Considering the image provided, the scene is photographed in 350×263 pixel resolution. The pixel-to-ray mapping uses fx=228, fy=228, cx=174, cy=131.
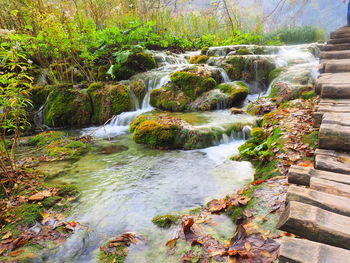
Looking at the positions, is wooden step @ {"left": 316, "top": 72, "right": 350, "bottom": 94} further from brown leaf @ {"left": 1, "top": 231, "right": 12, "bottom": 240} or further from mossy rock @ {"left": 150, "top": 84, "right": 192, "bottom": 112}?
mossy rock @ {"left": 150, "top": 84, "right": 192, "bottom": 112}

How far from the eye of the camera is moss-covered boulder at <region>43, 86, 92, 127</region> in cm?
903

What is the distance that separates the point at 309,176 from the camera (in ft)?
5.68

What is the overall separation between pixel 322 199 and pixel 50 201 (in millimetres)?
3557

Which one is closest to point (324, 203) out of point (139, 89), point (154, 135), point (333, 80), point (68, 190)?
point (333, 80)

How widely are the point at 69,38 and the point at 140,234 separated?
7784 millimetres

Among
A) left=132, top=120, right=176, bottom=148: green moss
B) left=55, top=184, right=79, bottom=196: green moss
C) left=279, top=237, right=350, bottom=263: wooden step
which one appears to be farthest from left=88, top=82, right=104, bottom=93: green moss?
left=279, top=237, right=350, bottom=263: wooden step

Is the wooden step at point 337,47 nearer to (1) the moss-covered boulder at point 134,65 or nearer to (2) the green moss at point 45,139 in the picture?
(1) the moss-covered boulder at point 134,65

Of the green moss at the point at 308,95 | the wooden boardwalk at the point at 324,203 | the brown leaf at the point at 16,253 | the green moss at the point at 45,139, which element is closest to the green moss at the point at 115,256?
the brown leaf at the point at 16,253

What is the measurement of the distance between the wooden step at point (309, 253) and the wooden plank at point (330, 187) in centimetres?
52

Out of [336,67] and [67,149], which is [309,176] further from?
[67,149]

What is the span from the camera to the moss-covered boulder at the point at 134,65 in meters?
10.5

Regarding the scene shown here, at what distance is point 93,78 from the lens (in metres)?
10.2

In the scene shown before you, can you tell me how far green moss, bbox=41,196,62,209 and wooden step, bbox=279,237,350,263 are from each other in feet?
11.1

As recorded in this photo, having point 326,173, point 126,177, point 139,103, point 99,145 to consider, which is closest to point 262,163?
point 326,173
